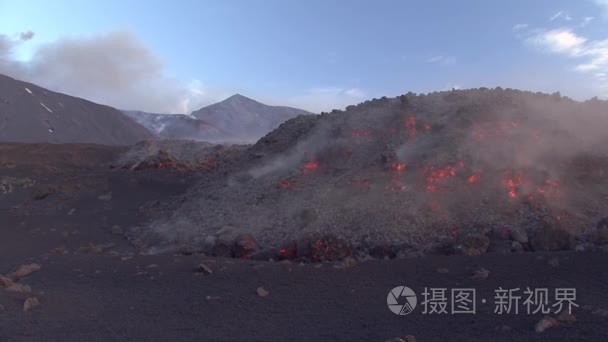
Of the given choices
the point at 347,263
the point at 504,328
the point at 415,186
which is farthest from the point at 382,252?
the point at 504,328

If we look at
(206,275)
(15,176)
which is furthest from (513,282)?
(15,176)

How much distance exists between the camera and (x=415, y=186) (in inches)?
396

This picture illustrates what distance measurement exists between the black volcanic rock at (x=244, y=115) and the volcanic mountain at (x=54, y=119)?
39.2 feet

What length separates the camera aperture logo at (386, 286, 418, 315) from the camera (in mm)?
5988

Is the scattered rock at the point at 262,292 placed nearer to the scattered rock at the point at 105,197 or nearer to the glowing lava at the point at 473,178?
the glowing lava at the point at 473,178

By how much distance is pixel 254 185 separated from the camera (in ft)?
41.1

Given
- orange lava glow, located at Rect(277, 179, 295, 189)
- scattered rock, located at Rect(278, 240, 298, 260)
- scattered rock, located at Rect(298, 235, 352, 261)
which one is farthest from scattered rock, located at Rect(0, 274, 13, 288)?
orange lava glow, located at Rect(277, 179, 295, 189)

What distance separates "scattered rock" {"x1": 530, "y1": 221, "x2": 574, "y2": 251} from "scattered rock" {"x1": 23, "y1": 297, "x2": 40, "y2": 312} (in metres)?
6.83

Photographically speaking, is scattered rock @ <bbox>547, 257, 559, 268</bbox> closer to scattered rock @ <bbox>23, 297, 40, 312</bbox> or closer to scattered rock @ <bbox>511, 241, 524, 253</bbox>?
scattered rock @ <bbox>511, 241, 524, 253</bbox>

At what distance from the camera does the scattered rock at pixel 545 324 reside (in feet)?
16.1

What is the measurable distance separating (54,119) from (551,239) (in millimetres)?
45904

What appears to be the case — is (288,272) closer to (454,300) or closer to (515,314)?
(454,300)

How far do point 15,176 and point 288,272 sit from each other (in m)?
16.9

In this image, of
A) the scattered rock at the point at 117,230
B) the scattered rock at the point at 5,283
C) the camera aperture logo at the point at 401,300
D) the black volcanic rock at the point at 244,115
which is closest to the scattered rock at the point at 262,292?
the camera aperture logo at the point at 401,300
